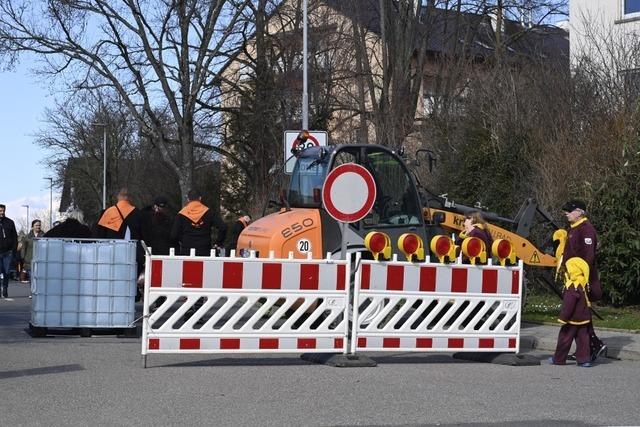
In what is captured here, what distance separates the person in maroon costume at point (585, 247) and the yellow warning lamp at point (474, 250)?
1068 millimetres

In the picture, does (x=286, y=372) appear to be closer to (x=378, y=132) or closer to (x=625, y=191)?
(x=625, y=191)

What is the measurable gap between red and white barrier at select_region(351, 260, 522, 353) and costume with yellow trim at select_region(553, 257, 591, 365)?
518 mm

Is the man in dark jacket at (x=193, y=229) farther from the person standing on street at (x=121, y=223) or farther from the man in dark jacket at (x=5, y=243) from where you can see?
the man in dark jacket at (x=5, y=243)

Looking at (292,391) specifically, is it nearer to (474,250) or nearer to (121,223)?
(474,250)

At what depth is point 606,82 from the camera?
23.9m

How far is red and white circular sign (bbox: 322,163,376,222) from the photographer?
39.9ft

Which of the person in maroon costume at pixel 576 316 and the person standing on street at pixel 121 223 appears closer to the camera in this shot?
the person in maroon costume at pixel 576 316

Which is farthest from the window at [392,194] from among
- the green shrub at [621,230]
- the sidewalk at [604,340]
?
the green shrub at [621,230]

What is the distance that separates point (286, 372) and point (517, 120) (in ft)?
48.2

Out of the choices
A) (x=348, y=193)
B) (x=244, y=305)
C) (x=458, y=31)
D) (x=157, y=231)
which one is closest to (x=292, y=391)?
(x=244, y=305)

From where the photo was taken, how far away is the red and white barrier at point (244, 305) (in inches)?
448

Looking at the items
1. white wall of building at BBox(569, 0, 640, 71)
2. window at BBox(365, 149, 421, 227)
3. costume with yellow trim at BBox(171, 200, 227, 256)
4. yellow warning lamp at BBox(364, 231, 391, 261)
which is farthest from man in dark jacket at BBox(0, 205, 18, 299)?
yellow warning lamp at BBox(364, 231, 391, 261)

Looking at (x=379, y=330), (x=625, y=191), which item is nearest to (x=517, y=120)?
(x=625, y=191)

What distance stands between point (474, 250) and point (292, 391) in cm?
347
